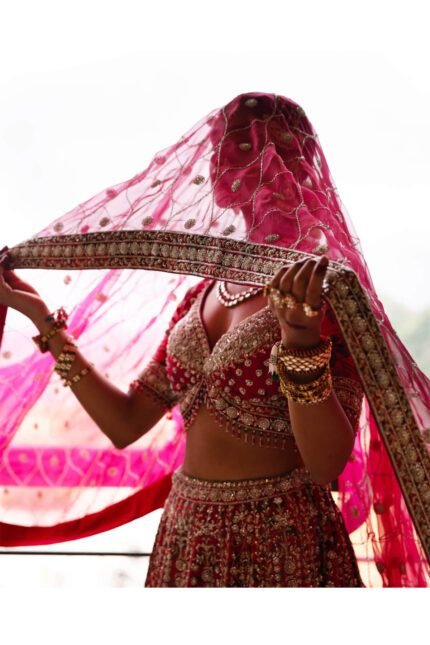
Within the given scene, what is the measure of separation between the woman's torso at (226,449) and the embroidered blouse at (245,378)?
13 mm

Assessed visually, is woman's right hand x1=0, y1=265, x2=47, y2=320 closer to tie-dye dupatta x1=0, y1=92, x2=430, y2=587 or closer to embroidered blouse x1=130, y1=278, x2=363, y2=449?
tie-dye dupatta x1=0, y1=92, x2=430, y2=587

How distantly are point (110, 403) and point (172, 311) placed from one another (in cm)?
22

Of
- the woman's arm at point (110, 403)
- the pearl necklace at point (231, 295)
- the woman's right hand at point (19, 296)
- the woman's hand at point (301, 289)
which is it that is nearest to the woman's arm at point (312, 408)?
the woman's hand at point (301, 289)

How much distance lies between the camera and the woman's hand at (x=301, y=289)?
2.59 feet

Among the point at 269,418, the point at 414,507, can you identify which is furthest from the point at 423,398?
the point at 269,418

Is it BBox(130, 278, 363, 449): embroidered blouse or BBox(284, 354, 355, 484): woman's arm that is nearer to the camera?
BBox(284, 354, 355, 484): woman's arm

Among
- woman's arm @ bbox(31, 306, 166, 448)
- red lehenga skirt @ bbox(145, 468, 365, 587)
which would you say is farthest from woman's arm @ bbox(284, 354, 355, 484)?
woman's arm @ bbox(31, 306, 166, 448)

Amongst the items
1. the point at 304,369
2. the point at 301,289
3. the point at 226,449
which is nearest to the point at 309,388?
the point at 304,369

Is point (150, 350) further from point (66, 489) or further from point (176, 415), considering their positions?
point (66, 489)

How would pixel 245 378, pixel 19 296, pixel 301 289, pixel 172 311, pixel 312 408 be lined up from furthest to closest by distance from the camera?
1. pixel 172 311
2. pixel 19 296
3. pixel 245 378
4. pixel 312 408
5. pixel 301 289

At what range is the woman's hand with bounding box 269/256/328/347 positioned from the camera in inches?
31.1

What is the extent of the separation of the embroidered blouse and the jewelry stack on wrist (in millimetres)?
130

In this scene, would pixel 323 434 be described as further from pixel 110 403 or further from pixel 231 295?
pixel 110 403

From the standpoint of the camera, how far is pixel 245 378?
1.06 metres
